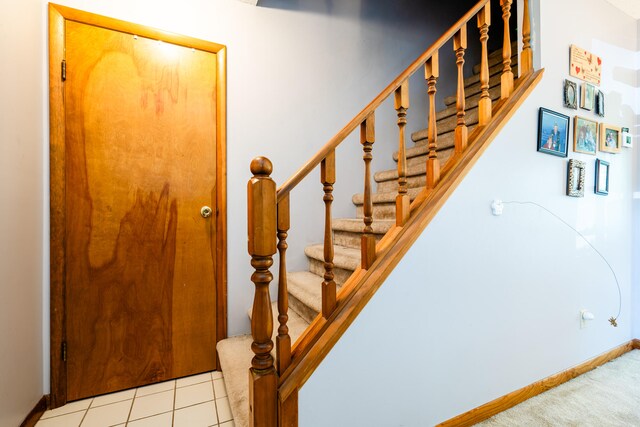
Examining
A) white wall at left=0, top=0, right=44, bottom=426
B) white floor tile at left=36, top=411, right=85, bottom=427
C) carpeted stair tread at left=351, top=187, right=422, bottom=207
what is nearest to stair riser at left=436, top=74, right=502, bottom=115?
carpeted stair tread at left=351, top=187, right=422, bottom=207

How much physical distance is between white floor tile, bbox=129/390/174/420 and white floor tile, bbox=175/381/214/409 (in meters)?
0.04

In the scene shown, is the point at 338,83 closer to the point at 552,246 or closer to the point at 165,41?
the point at 165,41

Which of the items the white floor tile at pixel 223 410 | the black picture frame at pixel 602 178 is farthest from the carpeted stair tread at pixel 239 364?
the black picture frame at pixel 602 178

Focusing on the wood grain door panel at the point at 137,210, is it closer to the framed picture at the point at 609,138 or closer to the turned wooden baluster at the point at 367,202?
the turned wooden baluster at the point at 367,202

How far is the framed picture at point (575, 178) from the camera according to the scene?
6.13 ft

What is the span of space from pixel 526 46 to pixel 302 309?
212 centimetres

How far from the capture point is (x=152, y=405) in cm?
153

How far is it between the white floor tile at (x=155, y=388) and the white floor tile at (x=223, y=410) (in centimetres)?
36

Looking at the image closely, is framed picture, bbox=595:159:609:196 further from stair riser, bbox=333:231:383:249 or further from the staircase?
stair riser, bbox=333:231:383:249

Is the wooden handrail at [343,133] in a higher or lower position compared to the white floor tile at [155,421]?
higher

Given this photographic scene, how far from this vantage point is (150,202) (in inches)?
68.3

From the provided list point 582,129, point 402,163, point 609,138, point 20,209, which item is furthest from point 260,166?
point 609,138

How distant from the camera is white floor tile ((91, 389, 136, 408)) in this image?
156 cm

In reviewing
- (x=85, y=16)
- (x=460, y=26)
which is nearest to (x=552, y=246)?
(x=460, y=26)
